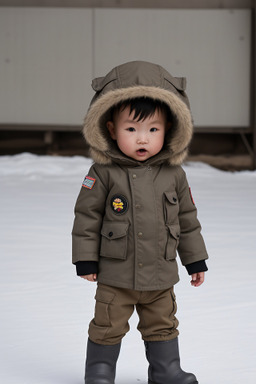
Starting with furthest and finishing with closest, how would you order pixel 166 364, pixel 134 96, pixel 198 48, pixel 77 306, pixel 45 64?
pixel 45 64 → pixel 198 48 → pixel 77 306 → pixel 166 364 → pixel 134 96

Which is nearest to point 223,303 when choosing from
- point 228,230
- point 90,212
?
point 90,212

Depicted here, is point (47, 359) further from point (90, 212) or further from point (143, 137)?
point (143, 137)

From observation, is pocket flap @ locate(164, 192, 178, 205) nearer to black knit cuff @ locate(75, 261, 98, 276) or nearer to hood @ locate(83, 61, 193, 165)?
hood @ locate(83, 61, 193, 165)

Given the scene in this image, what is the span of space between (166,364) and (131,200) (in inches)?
20.5

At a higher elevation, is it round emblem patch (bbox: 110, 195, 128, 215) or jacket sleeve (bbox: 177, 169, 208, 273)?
round emblem patch (bbox: 110, 195, 128, 215)

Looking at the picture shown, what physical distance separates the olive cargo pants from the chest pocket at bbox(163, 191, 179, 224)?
221 millimetres

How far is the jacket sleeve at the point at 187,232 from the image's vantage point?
7.97ft

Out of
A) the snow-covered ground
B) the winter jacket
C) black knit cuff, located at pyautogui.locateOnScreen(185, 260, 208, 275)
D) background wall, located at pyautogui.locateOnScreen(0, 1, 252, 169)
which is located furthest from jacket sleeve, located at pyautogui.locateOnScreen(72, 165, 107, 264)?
background wall, located at pyautogui.locateOnScreen(0, 1, 252, 169)

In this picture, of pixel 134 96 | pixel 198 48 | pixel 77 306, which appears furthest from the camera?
pixel 198 48

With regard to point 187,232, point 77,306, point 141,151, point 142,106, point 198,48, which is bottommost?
point 77,306

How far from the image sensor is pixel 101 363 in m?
2.37

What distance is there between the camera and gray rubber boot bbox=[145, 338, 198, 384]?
238 centimetres

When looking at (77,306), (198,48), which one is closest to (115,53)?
(198,48)

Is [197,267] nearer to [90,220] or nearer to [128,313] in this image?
[128,313]
